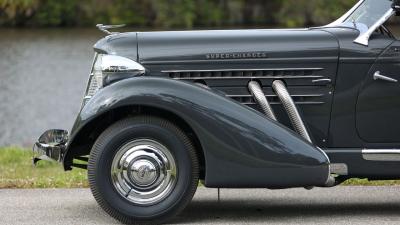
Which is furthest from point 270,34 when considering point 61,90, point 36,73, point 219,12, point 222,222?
point 219,12

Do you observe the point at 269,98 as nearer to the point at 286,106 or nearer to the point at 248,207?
the point at 286,106

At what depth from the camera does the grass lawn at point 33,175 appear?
8.91 metres

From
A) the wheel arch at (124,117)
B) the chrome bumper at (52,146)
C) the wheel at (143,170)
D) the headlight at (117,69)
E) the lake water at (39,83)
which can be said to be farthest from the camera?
the lake water at (39,83)

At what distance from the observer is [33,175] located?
404 inches

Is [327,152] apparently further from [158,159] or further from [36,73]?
[36,73]

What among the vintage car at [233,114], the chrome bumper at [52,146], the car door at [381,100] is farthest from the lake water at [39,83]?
the car door at [381,100]

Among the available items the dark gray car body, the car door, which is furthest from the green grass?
the car door

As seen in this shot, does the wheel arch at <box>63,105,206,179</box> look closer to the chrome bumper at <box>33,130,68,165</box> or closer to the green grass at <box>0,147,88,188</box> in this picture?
the chrome bumper at <box>33,130,68,165</box>

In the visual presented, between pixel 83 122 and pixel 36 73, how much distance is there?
26355mm

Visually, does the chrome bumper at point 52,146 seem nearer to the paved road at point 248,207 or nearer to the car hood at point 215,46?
the paved road at point 248,207

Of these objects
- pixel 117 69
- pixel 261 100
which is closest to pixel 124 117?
pixel 117 69

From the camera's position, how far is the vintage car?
6828 mm

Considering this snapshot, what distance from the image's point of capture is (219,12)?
6359 centimetres

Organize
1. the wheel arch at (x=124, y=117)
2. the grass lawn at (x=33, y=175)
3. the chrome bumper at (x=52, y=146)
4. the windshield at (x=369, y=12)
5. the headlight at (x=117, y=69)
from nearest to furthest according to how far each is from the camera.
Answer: the wheel arch at (x=124, y=117) < the headlight at (x=117, y=69) < the chrome bumper at (x=52, y=146) < the windshield at (x=369, y=12) < the grass lawn at (x=33, y=175)
